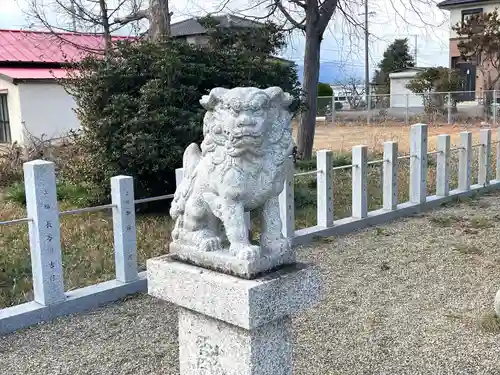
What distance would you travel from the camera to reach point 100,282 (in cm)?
520

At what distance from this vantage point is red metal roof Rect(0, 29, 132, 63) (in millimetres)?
15166

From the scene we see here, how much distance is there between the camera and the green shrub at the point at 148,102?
698 cm

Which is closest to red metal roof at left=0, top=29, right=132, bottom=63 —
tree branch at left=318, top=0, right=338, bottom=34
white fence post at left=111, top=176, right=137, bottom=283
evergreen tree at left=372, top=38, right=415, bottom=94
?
tree branch at left=318, top=0, right=338, bottom=34

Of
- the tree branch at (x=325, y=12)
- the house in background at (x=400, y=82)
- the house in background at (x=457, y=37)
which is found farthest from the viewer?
the house in background at (x=400, y=82)

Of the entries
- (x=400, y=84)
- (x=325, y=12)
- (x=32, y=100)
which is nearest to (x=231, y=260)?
(x=325, y=12)

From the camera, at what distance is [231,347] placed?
8.38ft

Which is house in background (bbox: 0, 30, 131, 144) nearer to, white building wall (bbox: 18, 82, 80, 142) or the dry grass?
white building wall (bbox: 18, 82, 80, 142)

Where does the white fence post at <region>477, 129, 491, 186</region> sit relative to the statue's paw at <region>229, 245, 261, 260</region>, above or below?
below

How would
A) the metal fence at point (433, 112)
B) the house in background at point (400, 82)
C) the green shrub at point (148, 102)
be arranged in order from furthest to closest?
the house in background at point (400, 82) < the metal fence at point (433, 112) < the green shrub at point (148, 102)

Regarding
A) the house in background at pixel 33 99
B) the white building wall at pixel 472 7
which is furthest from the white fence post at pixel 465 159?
the white building wall at pixel 472 7

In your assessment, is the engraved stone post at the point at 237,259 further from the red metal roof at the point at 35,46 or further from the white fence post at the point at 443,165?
the red metal roof at the point at 35,46

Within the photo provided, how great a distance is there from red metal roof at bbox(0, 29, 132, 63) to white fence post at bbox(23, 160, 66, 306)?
1122 centimetres

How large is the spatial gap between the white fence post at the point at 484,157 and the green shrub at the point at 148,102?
384 cm

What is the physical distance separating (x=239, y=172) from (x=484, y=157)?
26.0 ft
